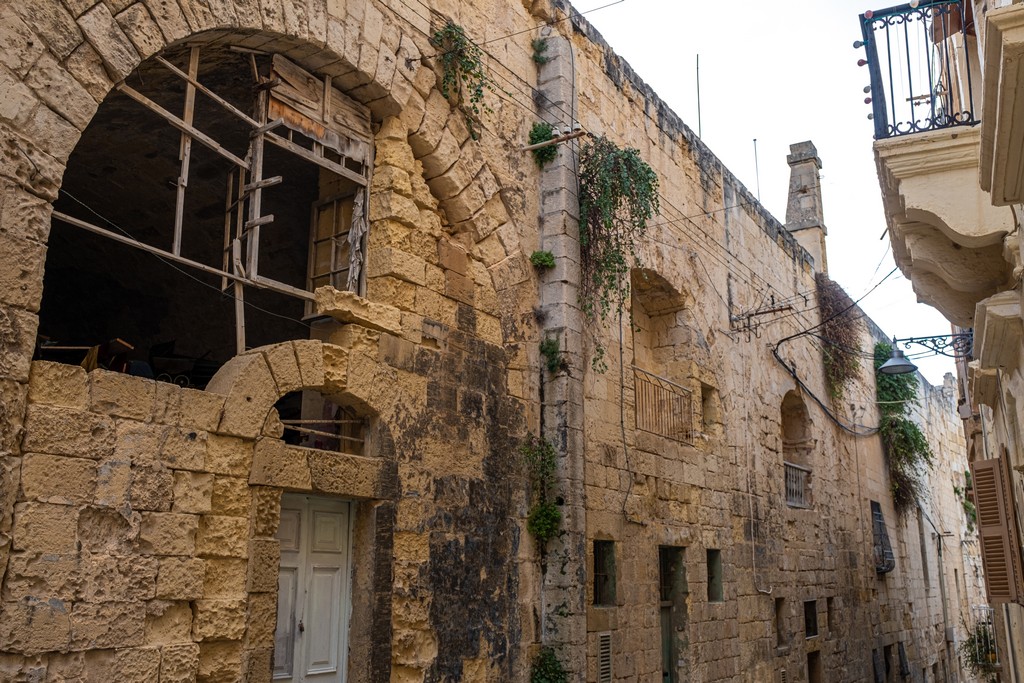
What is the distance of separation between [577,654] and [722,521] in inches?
149

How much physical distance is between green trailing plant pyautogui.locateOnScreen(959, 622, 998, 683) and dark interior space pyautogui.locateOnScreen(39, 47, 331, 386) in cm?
1421

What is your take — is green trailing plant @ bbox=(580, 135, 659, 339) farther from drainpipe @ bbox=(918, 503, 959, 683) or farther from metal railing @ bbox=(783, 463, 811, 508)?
drainpipe @ bbox=(918, 503, 959, 683)

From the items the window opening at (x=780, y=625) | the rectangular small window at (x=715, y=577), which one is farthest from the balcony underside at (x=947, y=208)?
the window opening at (x=780, y=625)

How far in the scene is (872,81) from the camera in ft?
20.7

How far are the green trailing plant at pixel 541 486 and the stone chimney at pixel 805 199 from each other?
1109 cm

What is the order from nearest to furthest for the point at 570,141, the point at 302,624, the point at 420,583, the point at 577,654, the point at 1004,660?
the point at 302,624 → the point at 420,583 → the point at 577,654 → the point at 570,141 → the point at 1004,660

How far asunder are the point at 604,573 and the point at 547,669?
1371 millimetres

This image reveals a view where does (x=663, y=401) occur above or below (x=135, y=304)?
below

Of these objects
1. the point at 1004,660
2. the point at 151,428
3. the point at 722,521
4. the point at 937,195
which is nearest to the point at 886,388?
the point at 1004,660

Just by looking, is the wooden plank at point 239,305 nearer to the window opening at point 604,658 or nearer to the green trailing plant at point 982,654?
the window opening at point 604,658

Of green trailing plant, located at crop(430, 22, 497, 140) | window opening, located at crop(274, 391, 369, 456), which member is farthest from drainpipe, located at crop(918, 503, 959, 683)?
window opening, located at crop(274, 391, 369, 456)

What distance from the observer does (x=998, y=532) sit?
7.35 metres

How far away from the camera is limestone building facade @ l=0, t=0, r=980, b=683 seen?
4422mm

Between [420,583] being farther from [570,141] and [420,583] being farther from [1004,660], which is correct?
[1004,660]
